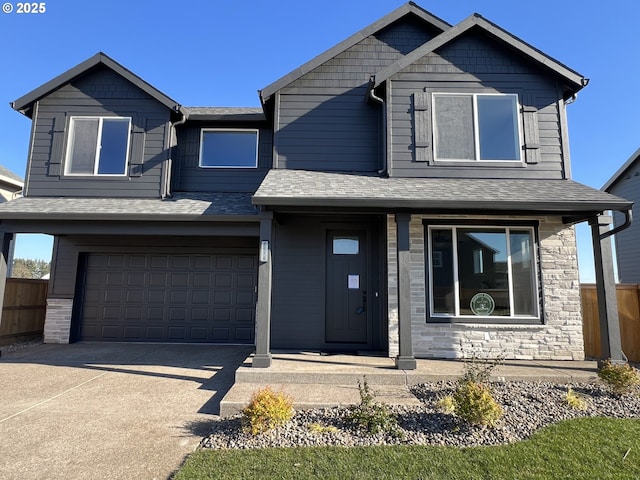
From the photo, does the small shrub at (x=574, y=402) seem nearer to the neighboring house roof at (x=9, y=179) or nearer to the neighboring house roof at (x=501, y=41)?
the neighboring house roof at (x=501, y=41)

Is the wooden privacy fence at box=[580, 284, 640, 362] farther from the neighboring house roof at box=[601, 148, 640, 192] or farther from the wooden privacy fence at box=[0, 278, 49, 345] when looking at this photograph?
the wooden privacy fence at box=[0, 278, 49, 345]

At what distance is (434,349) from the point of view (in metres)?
6.34

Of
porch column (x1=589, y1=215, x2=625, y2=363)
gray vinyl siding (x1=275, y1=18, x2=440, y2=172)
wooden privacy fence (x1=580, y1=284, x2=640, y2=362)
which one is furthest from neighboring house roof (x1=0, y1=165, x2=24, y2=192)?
wooden privacy fence (x1=580, y1=284, x2=640, y2=362)

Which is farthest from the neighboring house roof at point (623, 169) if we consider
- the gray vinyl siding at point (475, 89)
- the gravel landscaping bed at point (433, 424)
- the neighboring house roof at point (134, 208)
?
the neighboring house roof at point (134, 208)

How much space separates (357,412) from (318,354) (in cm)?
268

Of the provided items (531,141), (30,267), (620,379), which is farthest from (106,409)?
(30,267)

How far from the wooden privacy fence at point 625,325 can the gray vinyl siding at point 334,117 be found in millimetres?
5204

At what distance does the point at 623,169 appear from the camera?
1180cm

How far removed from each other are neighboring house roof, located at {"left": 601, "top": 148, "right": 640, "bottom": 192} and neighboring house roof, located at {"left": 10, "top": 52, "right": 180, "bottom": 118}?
13.4 metres

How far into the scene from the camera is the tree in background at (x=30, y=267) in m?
30.1

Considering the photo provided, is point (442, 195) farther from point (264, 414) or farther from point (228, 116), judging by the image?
point (228, 116)

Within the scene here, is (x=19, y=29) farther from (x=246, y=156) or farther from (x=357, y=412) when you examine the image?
(x=357, y=412)

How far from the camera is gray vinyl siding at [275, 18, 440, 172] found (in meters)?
7.44

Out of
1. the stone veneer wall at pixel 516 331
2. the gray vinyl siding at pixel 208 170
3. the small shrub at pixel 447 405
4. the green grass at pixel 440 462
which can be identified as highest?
the gray vinyl siding at pixel 208 170
